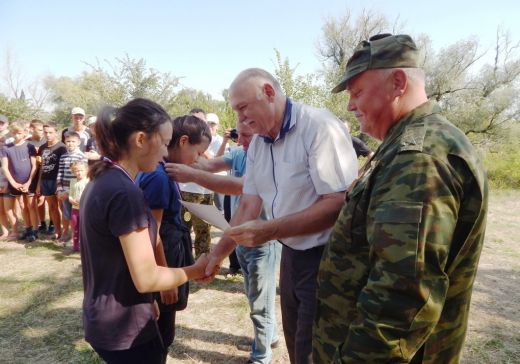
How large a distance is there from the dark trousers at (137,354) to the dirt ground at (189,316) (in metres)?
1.60

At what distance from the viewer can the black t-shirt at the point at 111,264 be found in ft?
4.74

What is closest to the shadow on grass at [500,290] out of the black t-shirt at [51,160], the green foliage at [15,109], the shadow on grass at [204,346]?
the shadow on grass at [204,346]

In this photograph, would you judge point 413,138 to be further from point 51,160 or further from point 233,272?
point 51,160

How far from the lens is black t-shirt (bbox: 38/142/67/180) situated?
247 inches

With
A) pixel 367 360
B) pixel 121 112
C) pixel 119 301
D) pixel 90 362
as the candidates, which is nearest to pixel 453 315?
pixel 367 360

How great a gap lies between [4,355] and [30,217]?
4.04 m

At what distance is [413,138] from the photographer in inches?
42.9

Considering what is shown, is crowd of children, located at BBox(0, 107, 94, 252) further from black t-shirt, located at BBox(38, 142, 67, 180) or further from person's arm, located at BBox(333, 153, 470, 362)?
person's arm, located at BBox(333, 153, 470, 362)

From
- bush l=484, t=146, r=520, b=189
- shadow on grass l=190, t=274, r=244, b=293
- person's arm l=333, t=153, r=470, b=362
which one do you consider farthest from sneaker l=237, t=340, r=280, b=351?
bush l=484, t=146, r=520, b=189

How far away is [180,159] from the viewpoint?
101 inches

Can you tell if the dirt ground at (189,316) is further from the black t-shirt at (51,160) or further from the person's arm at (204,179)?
the person's arm at (204,179)

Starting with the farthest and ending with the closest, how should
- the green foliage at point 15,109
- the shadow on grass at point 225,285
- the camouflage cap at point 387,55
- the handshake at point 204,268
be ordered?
the green foliage at point 15,109 → the shadow on grass at point 225,285 → the handshake at point 204,268 → the camouflage cap at point 387,55

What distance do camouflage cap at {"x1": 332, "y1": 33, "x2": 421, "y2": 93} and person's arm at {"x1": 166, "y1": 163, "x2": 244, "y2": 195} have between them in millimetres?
1317

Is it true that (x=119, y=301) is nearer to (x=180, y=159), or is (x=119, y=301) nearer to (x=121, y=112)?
(x=121, y=112)
